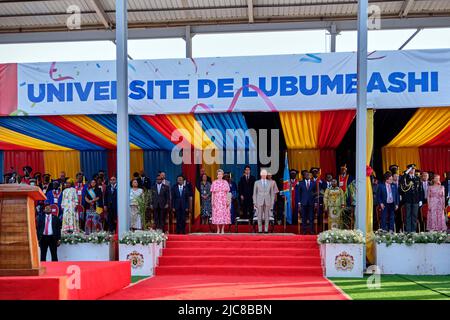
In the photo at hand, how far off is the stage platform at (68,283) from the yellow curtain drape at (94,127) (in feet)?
15.5

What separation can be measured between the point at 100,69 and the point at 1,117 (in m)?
2.21

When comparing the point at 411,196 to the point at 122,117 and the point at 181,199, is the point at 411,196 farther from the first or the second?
the point at 122,117

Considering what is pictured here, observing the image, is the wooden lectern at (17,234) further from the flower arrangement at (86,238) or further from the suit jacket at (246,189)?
the suit jacket at (246,189)

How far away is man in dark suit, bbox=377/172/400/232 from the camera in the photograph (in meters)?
11.4

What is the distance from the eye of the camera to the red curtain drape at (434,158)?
44.0 ft

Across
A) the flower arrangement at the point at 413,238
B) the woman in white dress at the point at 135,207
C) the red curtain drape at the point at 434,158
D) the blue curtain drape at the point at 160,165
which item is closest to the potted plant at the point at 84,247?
the woman in white dress at the point at 135,207

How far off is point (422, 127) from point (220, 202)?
411 cm

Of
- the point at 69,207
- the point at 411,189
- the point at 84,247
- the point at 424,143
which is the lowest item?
the point at 84,247

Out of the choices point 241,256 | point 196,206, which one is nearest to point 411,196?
point 241,256

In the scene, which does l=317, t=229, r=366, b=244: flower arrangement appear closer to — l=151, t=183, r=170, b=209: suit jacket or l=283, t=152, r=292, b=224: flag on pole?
l=283, t=152, r=292, b=224: flag on pole

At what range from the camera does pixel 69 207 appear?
11.5m

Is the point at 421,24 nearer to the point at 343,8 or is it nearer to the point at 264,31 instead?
the point at 343,8

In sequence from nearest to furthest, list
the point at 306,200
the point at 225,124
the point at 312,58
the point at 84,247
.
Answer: the point at 84,247 < the point at 312,58 < the point at 306,200 < the point at 225,124

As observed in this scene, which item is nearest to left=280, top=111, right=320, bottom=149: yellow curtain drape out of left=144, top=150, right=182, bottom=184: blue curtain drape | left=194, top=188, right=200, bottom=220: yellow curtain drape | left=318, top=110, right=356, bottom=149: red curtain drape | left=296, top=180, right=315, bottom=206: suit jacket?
left=318, top=110, right=356, bottom=149: red curtain drape
